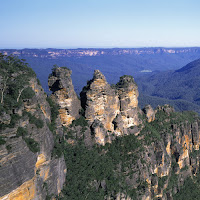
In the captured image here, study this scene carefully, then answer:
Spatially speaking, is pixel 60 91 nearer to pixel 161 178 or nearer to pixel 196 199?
pixel 161 178

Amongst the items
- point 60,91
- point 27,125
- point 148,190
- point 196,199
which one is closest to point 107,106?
point 60,91

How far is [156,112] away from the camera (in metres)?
→ 48.5

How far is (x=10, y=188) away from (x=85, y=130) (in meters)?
16.3

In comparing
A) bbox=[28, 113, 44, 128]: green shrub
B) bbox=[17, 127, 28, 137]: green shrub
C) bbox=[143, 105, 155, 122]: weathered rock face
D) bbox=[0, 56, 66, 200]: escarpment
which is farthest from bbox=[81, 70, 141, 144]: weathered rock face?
bbox=[17, 127, 28, 137]: green shrub

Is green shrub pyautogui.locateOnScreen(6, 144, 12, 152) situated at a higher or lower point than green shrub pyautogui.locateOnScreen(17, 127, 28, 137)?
lower

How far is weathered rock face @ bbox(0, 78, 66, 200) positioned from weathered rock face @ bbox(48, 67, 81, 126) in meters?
7.56

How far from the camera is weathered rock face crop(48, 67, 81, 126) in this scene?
30.9 m

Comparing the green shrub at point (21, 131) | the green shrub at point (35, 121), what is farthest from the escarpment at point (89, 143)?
the green shrub at point (35, 121)

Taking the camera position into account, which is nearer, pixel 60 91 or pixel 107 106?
Result: pixel 60 91

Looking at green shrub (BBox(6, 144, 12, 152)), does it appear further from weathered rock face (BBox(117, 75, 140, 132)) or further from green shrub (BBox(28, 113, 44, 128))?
weathered rock face (BBox(117, 75, 140, 132))

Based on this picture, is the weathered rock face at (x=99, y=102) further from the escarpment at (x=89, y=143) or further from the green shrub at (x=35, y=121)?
the green shrub at (x=35, y=121)

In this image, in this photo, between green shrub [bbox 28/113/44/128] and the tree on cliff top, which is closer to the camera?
the tree on cliff top

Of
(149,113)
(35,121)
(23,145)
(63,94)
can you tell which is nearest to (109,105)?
(63,94)

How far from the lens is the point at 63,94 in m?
31.1
